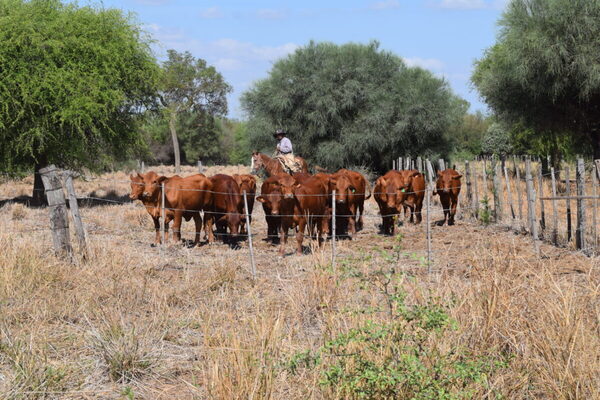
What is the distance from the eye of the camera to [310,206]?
41.3ft

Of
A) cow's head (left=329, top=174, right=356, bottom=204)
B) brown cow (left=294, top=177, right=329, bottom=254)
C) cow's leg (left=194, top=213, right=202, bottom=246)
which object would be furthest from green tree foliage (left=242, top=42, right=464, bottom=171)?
cow's leg (left=194, top=213, right=202, bottom=246)

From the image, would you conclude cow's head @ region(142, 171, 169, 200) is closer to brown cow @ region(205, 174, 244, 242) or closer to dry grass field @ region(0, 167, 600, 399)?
brown cow @ region(205, 174, 244, 242)

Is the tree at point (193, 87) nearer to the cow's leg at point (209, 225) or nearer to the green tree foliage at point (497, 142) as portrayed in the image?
the green tree foliage at point (497, 142)

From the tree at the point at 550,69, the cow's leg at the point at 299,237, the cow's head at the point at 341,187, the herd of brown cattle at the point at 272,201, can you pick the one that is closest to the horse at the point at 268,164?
the herd of brown cattle at the point at 272,201

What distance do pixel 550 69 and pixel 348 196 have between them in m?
11.4

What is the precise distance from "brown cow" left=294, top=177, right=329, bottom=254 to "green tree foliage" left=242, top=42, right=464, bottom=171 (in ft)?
60.9

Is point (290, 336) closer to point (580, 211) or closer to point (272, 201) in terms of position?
point (272, 201)

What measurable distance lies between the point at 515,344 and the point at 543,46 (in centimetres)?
1925

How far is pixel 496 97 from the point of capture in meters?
26.0

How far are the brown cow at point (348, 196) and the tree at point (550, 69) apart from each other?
33.6ft

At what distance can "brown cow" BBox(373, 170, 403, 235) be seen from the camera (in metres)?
14.0

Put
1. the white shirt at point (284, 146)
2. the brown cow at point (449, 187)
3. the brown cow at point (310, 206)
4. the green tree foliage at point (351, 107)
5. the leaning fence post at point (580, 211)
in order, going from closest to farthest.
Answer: the leaning fence post at point (580, 211), the brown cow at point (310, 206), the brown cow at point (449, 187), the white shirt at point (284, 146), the green tree foliage at point (351, 107)

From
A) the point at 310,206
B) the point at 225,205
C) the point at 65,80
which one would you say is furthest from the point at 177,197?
the point at 65,80

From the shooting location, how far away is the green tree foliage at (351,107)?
1262 inches
